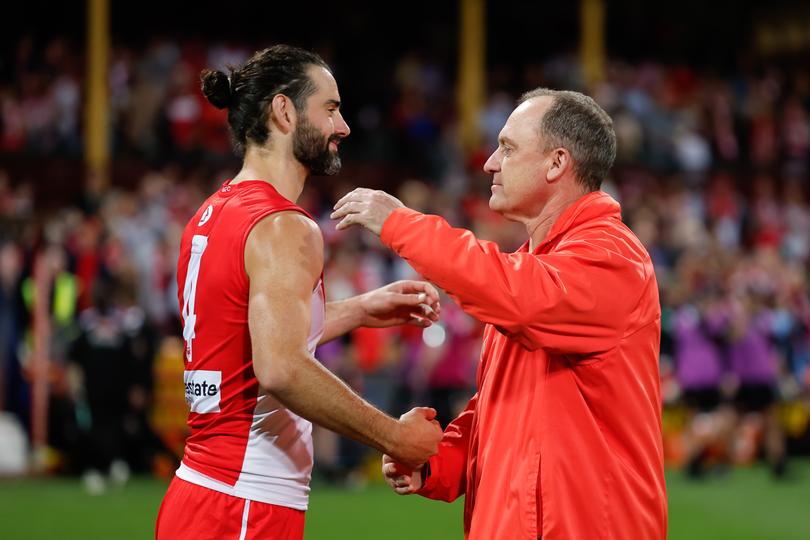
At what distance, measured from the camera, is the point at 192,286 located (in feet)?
11.6

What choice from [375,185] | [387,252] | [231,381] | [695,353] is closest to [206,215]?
[231,381]

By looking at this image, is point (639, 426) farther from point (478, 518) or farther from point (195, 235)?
point (195, 235)

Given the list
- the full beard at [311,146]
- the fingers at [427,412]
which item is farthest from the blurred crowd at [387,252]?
the fingers at [427,412]

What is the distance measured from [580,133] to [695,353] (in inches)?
374

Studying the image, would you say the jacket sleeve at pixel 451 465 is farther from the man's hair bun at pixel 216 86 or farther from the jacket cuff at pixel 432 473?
the man's hair bun at pixel 216 86

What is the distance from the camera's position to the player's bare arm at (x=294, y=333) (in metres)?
3.24

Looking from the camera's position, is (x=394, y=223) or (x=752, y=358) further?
(x=752, y=358)

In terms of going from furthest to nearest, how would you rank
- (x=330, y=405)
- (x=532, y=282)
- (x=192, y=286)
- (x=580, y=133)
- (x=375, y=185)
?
(x=375, y=185) → (x=192, y=286) → (x=580, y=133) → (x=330, y=405) → (x=532, y=282)

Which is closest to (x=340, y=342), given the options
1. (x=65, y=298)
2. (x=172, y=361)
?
(x=172, y=361)

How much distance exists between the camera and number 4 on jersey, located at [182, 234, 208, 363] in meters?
3.51

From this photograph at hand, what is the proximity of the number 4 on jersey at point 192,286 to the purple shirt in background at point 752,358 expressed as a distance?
9877 mm

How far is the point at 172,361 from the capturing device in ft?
37.0

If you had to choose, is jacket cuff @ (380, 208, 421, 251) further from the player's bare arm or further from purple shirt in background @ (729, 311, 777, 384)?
purple shirt in background @ (729, 311, 777, 384)

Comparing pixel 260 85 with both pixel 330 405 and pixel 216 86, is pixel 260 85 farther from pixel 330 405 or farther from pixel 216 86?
pixel 330 405
